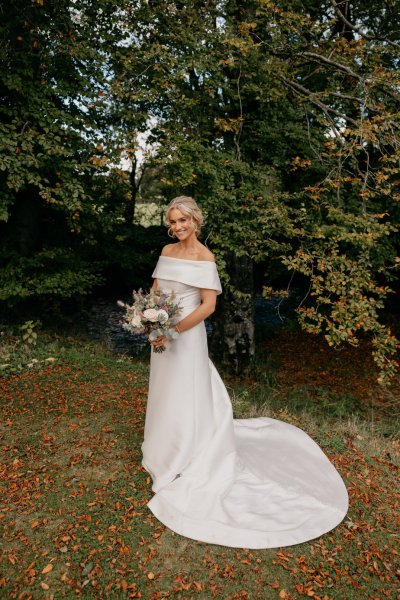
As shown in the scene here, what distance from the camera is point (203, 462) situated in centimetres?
450

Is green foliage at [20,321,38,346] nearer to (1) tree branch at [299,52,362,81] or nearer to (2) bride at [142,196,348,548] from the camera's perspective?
(2) bride at [142,196,348,548]

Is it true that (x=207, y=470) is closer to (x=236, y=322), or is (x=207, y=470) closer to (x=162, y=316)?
(x=162, y=316)

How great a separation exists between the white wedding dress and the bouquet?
278 mm

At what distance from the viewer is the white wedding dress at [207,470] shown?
4.03 meters

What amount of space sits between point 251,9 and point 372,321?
6.72 metres

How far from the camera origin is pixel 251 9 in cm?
886

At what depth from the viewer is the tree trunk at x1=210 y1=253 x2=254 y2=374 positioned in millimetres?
10578

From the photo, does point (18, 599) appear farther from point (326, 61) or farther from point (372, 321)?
point (326, 61)

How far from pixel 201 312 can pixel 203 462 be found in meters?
1.55

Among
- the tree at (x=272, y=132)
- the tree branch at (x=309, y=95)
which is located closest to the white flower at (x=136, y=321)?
the tree at (x=272, y=132)

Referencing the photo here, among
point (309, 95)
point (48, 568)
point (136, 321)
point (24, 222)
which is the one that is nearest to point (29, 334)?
point (24, 222)

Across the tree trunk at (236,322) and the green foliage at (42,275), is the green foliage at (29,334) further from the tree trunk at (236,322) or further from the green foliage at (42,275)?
the tree trunk at (236,322)

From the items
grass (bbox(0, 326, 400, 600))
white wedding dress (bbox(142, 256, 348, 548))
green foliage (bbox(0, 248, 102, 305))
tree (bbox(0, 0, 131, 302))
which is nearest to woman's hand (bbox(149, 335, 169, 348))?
white wedding dress (bbox(142, 256, 348, 548))

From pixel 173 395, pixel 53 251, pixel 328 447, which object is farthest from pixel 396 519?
pixel 53 251
